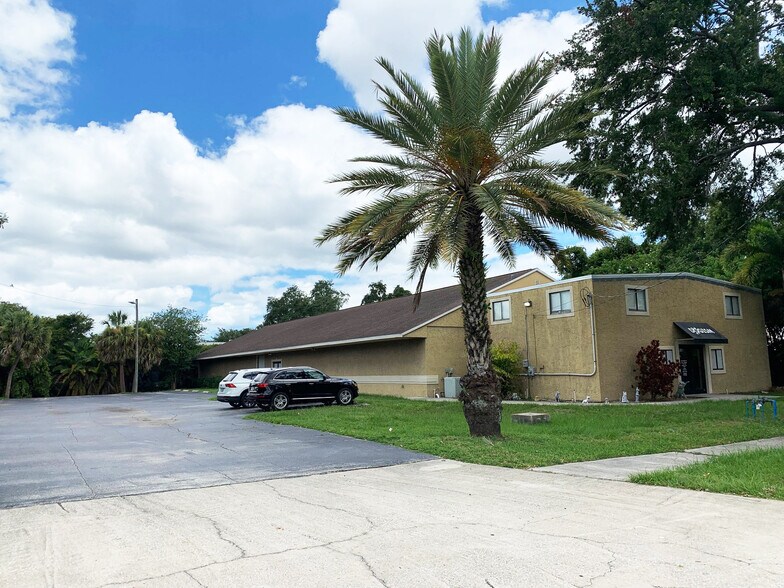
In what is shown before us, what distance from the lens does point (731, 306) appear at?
28016mm

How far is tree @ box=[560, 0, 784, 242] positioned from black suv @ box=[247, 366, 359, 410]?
40.5 ft

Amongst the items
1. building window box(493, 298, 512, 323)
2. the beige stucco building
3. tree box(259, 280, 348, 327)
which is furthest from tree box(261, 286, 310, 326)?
building window box(493, 298, 512, 323)

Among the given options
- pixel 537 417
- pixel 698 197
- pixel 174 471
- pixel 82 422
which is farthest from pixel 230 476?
pixel 698 197

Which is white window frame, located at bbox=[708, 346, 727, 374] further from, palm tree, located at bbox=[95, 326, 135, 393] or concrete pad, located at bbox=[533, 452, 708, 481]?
palm tree, located at bbox=[95, 326, 135, 393]

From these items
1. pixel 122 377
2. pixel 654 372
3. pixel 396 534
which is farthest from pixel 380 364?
pixel 122 377

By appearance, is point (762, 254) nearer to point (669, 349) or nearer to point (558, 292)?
point (669, 349)

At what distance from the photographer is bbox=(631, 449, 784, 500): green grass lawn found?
324 inches

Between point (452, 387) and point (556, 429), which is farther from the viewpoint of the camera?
point (452, 387)

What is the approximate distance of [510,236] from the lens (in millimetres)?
12273

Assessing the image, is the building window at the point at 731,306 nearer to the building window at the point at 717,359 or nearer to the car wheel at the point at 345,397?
the building window at the point at 717,359

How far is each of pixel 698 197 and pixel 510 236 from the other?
30.9 ft

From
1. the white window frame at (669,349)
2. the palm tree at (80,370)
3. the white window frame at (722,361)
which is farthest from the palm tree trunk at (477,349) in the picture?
the palm tree at (80,370)

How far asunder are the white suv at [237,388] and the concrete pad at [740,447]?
55.1 feet

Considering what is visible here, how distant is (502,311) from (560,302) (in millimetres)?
4065
